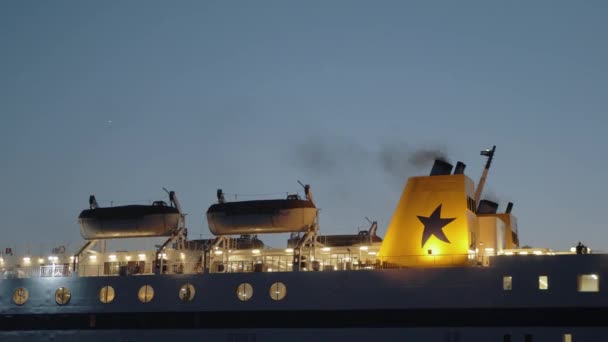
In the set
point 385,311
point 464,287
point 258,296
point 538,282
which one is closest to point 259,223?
point 258,296

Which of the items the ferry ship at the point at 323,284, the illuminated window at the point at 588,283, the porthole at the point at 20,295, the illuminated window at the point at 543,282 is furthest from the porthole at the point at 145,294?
the illuminated window at the point at 588,283

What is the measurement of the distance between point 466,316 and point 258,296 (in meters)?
→ 8.05

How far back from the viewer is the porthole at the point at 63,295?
3566 centimetres

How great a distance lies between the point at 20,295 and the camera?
3666cm

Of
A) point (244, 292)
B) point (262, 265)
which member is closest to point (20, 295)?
point (244, 292)

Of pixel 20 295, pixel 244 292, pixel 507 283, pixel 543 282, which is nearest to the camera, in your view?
pixel 543 282

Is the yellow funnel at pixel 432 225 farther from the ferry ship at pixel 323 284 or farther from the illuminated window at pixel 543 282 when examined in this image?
the illuminated window at pixel 543 282

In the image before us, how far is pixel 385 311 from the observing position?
31.0 metres

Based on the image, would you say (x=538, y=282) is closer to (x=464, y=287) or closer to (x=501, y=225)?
(x=464, y=287)

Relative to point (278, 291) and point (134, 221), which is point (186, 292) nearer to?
point (278, 291)

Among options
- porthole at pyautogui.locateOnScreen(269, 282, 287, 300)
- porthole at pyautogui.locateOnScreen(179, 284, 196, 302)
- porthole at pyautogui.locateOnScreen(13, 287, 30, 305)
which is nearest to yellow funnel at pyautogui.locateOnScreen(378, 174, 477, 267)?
porthole at pyautogui.locateOnScreen(269, 282, 287, 300)

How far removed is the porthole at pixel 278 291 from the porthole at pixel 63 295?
9091 mm

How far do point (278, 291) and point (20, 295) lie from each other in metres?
12.0

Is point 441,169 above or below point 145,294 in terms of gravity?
above
